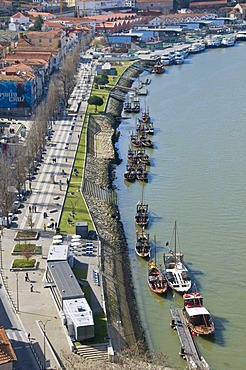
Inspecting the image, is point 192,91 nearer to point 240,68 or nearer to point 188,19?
point 240,68

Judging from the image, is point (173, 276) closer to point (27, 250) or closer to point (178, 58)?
point (27, 250)

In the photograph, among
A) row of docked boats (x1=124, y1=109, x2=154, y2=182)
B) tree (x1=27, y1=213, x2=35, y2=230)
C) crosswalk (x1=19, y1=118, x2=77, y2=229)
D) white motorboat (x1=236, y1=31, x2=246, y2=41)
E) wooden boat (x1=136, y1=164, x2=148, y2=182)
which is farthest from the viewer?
white motorboat (x1=236, y1=31, x2=246, y2=41)

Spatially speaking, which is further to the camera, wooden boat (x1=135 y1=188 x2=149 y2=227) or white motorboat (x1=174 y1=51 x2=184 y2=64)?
white motorboat (x1=174 y1=51 x2=184 y2=64)

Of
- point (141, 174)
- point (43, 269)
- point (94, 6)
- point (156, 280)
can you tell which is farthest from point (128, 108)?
point (94, 6)

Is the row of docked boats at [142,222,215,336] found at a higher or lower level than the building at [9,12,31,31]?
lower

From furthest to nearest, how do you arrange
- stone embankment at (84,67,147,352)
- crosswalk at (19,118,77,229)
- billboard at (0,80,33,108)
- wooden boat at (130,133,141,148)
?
billboard at (0,80,33,108)
wooden boat at (130,133,141,148)
crosswalk at (19,118,77,229)
stone embankment at (84,67,147,352)

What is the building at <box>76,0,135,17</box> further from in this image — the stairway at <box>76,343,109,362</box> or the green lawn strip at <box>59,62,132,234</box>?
the stairway at <box>76,343,109,362</box>

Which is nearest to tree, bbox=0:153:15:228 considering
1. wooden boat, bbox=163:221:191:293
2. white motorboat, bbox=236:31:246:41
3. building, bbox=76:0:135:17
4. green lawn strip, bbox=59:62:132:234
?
green lawn strip, bbox=59:62:132:234
